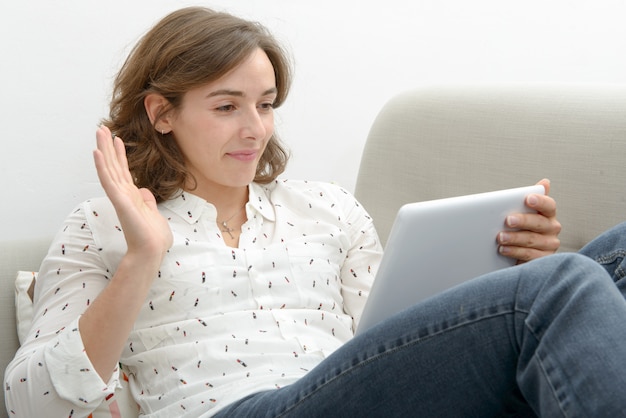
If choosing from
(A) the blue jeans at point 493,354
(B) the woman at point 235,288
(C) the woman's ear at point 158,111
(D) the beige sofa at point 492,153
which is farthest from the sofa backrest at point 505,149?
(C) the woman's ear at point 158,111

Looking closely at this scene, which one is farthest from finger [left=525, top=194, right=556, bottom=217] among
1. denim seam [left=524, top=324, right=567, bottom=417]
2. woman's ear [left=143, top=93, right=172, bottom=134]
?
woman's ear [left=143, top=93, right=172, bottom=134]

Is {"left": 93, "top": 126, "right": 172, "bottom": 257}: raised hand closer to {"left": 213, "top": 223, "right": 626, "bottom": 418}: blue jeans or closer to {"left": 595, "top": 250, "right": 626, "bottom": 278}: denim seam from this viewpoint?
{"left": 213, "top": 223, "right": 626, "bottom": 418}: blue jeans

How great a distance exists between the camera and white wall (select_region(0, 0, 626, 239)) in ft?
6.06

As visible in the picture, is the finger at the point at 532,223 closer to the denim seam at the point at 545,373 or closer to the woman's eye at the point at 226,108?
the denim seam at the point at 545,373

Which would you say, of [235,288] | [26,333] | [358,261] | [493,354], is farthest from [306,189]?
[493,354]

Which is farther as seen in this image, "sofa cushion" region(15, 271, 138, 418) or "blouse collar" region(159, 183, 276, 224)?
"blouse collar" region(159, 183, 276, 224)

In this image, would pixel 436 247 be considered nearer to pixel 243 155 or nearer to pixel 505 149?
pixel 243 155

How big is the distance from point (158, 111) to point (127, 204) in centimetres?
32

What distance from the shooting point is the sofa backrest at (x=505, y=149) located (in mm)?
1522

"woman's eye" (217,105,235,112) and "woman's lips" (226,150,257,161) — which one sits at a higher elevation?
"woman's eye" (217,105,235,112)

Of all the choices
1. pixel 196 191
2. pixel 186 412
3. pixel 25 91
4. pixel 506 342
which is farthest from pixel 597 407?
pixel 25 91

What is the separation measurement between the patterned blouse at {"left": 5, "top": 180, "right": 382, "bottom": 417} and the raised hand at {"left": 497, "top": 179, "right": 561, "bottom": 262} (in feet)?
1.13

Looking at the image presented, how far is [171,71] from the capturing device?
1.47 meters

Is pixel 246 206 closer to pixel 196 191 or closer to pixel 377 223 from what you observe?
pixel 196 191
